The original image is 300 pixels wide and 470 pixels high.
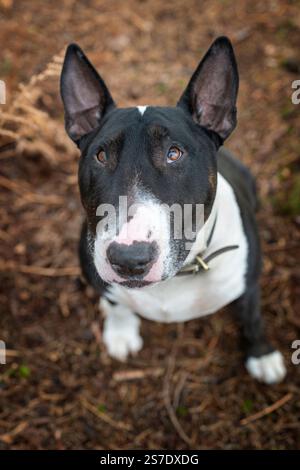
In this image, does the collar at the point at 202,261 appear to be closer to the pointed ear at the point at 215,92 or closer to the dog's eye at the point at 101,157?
the pointed ear at the point at 215,92

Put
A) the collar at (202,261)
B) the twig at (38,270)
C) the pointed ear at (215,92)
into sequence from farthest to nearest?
the twig at (38,270) < the collar at (202,261) < the pointed ear at (215,92)

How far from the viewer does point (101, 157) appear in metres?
2.35

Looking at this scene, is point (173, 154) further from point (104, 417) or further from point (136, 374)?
point (104, 417)

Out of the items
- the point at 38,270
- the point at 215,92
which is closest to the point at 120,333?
the point at 38,270

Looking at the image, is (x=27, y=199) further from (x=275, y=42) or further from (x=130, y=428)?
(x=275, y=42)

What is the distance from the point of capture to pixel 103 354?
138 inches

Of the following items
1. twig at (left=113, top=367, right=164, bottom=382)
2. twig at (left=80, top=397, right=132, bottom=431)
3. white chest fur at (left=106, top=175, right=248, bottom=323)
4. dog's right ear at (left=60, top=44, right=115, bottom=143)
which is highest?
dog's right ear at (left=60, top=44, right=115, bottom=143)

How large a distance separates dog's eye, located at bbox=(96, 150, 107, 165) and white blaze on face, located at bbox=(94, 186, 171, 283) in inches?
12.2

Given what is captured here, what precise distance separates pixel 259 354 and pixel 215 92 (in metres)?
1.70

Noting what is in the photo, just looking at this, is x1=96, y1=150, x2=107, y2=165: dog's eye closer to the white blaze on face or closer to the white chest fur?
the white blaze on face

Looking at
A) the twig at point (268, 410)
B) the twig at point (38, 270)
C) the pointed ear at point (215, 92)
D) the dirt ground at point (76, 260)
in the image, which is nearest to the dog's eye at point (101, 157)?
the pointed ear at point (215, 92)

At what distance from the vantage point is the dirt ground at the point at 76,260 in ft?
10.6

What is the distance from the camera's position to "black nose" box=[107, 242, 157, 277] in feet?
6.33

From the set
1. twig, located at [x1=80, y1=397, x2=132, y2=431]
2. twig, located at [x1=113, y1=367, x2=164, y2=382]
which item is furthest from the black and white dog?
twig, located at [x1=80, y1=397, x2=132, y2=431]
